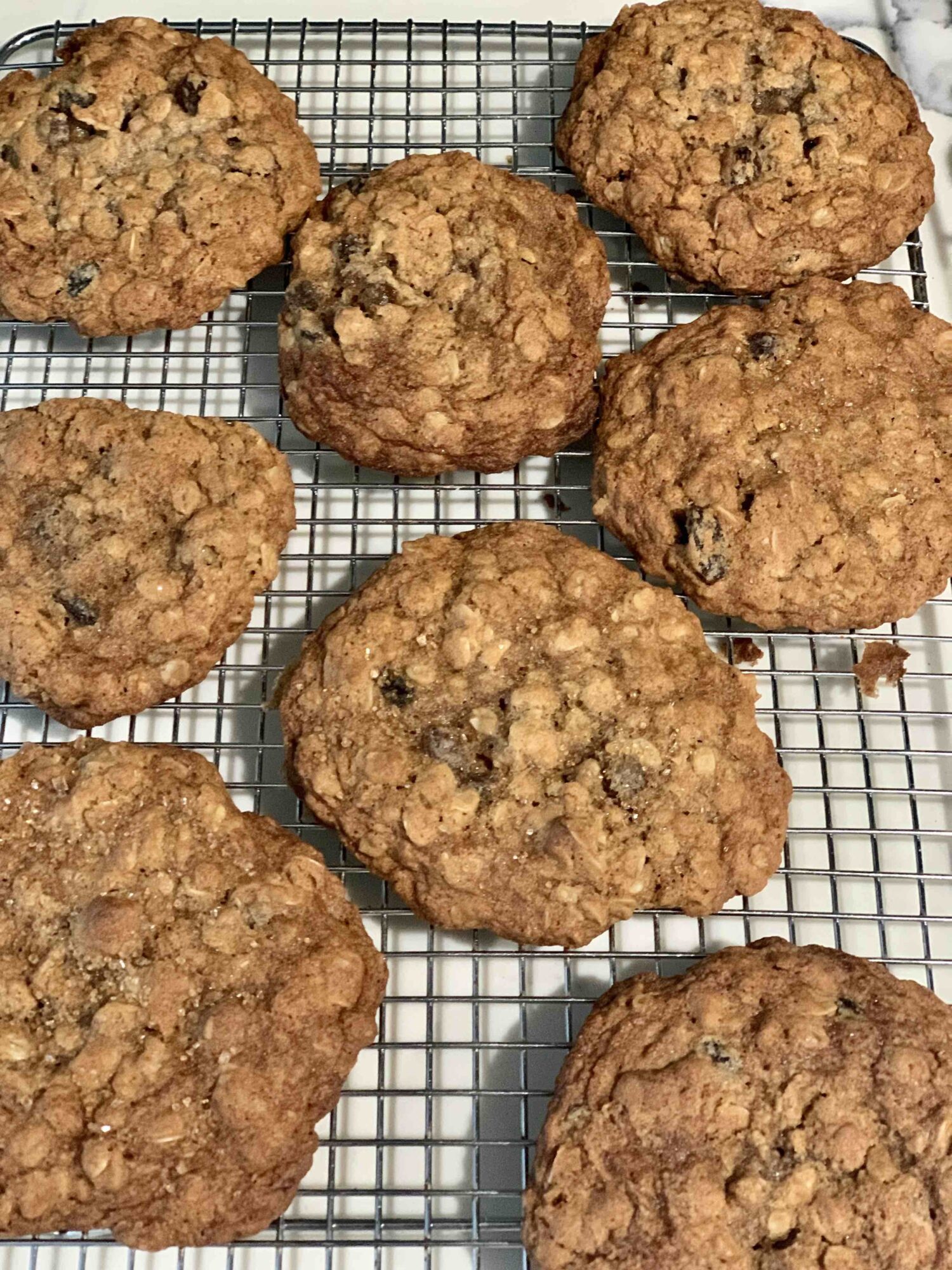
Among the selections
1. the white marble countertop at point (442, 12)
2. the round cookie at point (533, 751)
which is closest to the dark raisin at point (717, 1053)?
the round cookie at point (533, 751)

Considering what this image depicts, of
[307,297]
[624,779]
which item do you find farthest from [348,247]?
[624,779]

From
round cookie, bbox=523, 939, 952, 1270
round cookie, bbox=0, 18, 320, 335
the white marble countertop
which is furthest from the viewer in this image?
the white marble countertop

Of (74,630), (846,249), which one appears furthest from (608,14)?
(74,630)

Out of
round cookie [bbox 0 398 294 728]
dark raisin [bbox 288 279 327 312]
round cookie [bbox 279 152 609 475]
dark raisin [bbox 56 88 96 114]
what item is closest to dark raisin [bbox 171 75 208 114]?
Result: dark raisin [bbox 56 88 96 114]

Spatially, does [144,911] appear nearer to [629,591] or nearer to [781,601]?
→ [629,591]

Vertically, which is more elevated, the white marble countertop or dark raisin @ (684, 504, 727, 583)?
the white marble countertop

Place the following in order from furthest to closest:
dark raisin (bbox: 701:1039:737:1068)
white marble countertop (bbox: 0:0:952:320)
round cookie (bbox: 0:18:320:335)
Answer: white marble countertop (bbox: 0:0:952:320) → round cookie (bbox: 0:18:320:335) → dark raisin (bbox: 701:1039:737:1068)

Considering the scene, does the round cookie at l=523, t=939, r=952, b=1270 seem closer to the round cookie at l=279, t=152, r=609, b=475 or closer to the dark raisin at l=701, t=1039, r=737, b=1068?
the dark raisin at l=701, t=1039, r=737, b=1068
